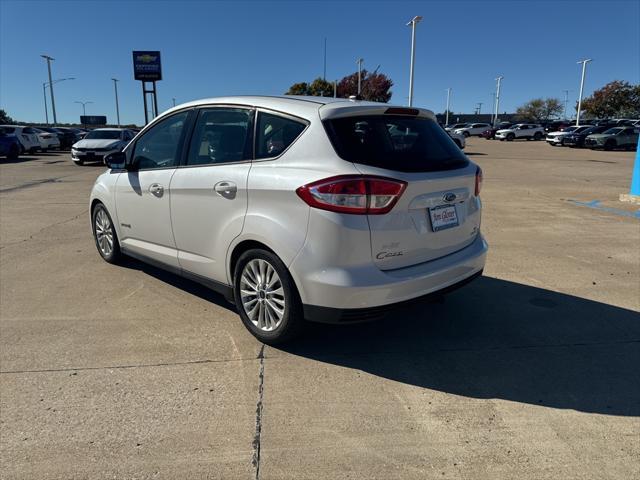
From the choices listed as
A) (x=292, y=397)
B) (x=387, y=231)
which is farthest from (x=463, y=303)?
(x=292, y=397)

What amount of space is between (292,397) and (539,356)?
1849mm

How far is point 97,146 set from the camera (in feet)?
67.3

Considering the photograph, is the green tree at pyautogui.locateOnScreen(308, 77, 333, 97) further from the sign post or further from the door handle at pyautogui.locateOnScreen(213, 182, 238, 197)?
the door handle at pyautogui.locateOnScreen(213, 182, 238, 197)

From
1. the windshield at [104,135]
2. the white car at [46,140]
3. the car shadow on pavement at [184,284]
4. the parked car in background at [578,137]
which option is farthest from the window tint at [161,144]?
the parked car in background at [578,137]

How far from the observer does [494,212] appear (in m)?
9.15

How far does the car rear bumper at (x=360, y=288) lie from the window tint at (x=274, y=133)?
3.16ft

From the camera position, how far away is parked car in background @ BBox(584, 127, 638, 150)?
109 ft

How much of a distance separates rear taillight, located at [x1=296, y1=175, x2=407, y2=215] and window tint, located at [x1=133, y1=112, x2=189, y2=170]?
6.07ft

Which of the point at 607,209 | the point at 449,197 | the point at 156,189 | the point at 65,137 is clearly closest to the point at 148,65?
the point at 65,137

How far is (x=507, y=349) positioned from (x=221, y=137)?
109 inches

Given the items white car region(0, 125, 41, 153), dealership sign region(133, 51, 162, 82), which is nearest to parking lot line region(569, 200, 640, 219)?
white car region(0, 125, 41, 153)

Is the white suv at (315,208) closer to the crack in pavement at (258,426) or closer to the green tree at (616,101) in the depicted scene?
the crack in pavement at (258,426)

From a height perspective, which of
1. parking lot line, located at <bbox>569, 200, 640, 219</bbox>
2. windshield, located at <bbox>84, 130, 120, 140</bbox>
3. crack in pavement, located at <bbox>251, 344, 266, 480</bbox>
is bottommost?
crack in pavement, located at <bbox>251, 344, 266, 480</bbox>

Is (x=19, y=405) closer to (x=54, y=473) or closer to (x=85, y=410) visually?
(x=85, y=410)
